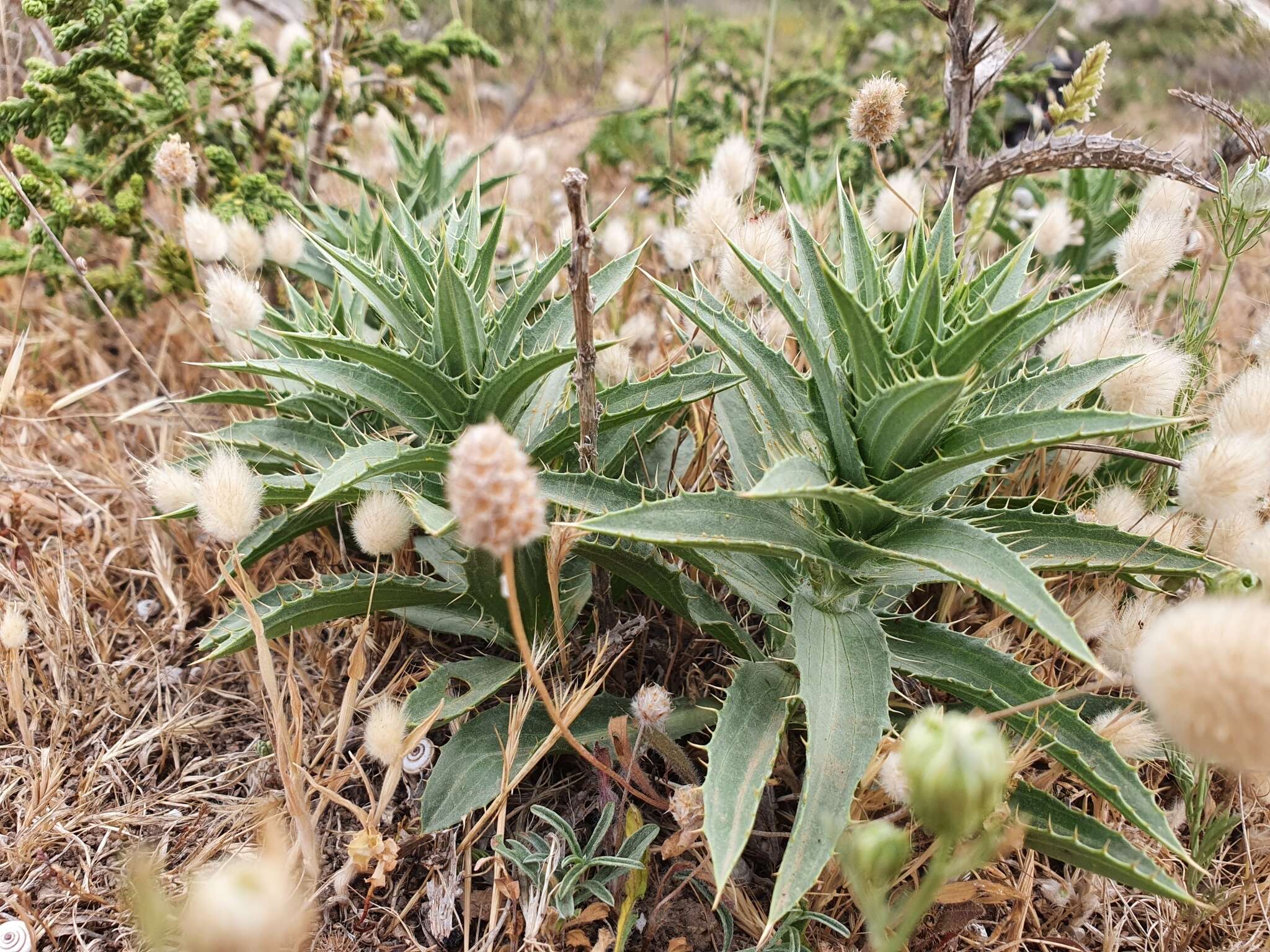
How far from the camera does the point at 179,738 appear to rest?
87.2 inches

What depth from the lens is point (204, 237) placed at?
8.20ft

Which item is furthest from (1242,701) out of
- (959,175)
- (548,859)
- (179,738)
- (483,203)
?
(483,203)

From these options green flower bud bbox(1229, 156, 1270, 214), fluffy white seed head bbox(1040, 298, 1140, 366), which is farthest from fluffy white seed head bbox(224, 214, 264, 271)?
green flower bud bbox(1229, 156, 1270, 214)

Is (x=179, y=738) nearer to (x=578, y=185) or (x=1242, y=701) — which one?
(x=578, y=185)

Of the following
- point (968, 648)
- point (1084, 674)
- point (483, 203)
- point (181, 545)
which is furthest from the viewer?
point (483, 203)

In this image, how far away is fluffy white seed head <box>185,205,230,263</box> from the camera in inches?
97.7

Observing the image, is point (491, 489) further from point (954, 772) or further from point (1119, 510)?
point (1119, 510)

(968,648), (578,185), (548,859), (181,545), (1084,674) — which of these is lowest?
(181,545)

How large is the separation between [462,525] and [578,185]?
72 centimetres

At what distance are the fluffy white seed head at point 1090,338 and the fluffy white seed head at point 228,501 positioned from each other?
173 cm

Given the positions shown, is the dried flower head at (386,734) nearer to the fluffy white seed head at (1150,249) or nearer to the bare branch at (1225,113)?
the fluffy white seed head at (1150,249)

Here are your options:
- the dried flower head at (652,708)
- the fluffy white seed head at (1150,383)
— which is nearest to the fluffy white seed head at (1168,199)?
the fluffy white seed head at (1150,383)

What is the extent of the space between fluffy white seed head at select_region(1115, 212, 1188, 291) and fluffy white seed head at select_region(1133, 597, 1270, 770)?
3.87ft

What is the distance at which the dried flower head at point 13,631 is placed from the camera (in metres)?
2.07
